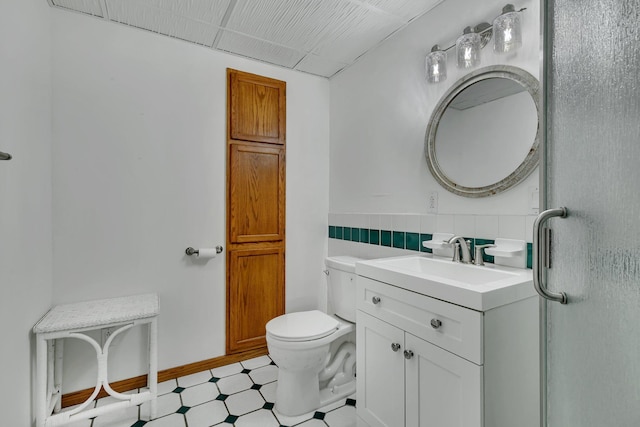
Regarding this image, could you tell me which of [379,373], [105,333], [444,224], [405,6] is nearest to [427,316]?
[379,373]

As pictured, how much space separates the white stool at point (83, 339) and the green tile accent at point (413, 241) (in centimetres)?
150

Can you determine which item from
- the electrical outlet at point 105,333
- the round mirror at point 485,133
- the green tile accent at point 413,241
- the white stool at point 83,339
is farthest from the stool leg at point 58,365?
the round mirror at point 485,133

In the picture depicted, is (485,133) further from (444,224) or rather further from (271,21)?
(271,21)

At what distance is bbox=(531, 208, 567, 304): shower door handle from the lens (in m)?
0.67

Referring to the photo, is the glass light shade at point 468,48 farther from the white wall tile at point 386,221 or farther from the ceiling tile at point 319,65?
the ceiling tile at point 319,65

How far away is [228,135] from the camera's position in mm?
2207

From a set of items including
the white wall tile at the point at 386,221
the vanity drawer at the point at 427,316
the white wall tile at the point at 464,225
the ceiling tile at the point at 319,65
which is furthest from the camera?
the ceiling tile at the point at 319,65

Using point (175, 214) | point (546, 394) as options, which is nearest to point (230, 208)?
point (175, 214)

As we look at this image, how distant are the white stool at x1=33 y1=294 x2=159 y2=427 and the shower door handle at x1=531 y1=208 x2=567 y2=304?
5.76 feet

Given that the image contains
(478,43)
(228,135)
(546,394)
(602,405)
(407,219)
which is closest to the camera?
(602,405)

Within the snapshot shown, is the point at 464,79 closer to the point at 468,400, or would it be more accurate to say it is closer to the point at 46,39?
the point at 468,400

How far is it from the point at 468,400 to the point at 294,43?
221 centimetres

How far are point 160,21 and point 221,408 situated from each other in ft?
7.62

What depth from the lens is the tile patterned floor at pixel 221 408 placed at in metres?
1.63
